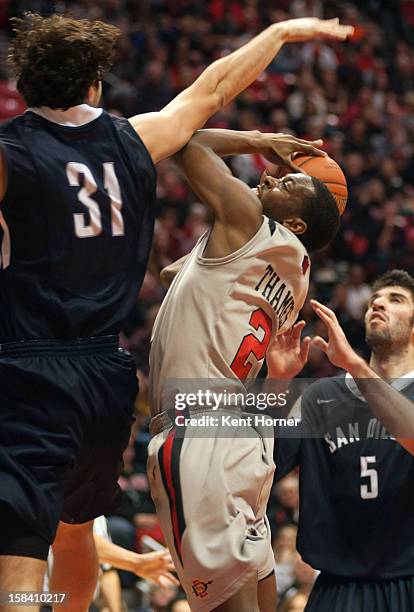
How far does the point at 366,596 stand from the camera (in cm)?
483

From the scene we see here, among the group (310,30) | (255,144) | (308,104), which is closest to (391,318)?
(255,144)

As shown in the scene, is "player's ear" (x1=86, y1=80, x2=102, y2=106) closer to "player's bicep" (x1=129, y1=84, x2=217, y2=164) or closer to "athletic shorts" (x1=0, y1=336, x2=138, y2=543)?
"player's bicep" (x1=129, y1=84, x2=217, y2=164)

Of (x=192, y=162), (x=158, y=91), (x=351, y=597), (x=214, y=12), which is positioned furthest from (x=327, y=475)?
(x=214, y=12)

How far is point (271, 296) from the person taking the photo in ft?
13.8

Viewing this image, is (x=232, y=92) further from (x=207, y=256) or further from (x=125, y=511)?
(x=125, y=511)

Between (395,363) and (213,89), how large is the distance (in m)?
1.80

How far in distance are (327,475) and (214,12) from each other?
1255 cm

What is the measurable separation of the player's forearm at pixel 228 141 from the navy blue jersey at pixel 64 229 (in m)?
0.44

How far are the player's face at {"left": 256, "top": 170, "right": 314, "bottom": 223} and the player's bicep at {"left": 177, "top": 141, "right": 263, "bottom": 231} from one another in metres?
0.21

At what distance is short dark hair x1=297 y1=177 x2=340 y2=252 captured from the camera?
14.2ft

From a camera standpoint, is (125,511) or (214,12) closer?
(125,511)

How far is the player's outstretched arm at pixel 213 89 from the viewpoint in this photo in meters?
4.02

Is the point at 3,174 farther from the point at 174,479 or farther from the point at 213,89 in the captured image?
the point at 174,479

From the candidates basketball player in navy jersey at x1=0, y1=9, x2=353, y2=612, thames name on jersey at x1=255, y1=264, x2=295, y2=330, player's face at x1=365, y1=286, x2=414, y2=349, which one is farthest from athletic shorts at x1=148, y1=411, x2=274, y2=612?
player's face at x1=365, y1=286, x2=414, y2=349
